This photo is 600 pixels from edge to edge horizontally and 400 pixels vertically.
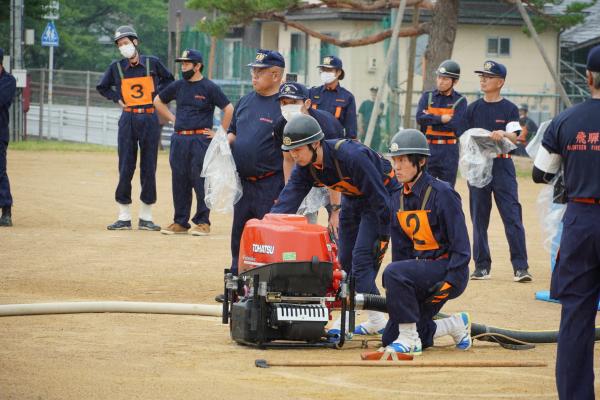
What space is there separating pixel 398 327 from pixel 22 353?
2.50 meters

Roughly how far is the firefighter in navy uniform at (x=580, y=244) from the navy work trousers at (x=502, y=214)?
596 centimetres

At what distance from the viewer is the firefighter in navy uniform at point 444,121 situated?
46.3 feet

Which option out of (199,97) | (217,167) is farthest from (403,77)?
(217,167)

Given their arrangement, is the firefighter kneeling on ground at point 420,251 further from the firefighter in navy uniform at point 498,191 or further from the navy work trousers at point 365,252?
the firefighter in navy uniform at point 498,191

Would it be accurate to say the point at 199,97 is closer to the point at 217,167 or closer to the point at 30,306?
the point at 217,167

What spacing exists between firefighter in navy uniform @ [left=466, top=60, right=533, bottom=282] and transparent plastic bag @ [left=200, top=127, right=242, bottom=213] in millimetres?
2791

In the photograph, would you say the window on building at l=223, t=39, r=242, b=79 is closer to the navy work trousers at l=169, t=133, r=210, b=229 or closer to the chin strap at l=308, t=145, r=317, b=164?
the navy work trousers at l=169, t=133, r=210, b=229

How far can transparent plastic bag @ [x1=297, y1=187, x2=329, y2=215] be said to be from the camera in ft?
34.0

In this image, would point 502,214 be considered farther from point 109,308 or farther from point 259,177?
point 109,308

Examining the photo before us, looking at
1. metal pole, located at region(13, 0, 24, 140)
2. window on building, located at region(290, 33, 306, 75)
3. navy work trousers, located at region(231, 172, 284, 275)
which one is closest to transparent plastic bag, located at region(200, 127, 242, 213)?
navy work trousers, located at region(231, 172, 284, 275)

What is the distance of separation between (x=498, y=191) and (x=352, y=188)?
415 centimetres

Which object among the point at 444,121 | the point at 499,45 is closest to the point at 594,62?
the point at 444,121

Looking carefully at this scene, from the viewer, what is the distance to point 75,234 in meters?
15.1

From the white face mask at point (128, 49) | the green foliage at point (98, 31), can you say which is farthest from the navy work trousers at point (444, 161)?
the green foliage at point (98, 31)
